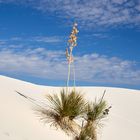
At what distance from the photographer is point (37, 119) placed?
9.46 m

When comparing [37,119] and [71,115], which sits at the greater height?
[71,115]

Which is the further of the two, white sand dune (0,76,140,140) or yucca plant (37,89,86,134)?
yucca plant (37,89,86,134)

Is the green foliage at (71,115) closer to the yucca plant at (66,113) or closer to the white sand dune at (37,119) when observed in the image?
the yucca plant at (66,113)

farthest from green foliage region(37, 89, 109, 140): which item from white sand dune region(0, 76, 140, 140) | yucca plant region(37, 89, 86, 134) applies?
white sand dune region(0, 76, 140, 140)

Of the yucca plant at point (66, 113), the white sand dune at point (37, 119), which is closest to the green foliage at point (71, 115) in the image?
the yucca plant at point (66, 113)

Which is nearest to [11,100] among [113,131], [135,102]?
[113,131]

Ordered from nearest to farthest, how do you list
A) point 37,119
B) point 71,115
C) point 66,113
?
point 37,119
point 66,113
point 71,115

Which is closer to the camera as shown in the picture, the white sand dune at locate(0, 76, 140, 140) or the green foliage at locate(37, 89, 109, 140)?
the white sand dune at locate(0, 76, 140, 140)

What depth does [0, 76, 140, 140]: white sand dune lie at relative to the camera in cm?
811

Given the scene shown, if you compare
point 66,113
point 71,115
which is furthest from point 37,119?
point 71,115

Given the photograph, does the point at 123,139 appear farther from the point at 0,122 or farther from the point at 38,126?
the point at 0,122

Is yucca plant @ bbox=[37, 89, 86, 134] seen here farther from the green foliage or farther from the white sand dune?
the white sand dune

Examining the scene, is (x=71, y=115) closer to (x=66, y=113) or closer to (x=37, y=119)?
(x=66, y=113)

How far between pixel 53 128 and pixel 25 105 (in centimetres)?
123
